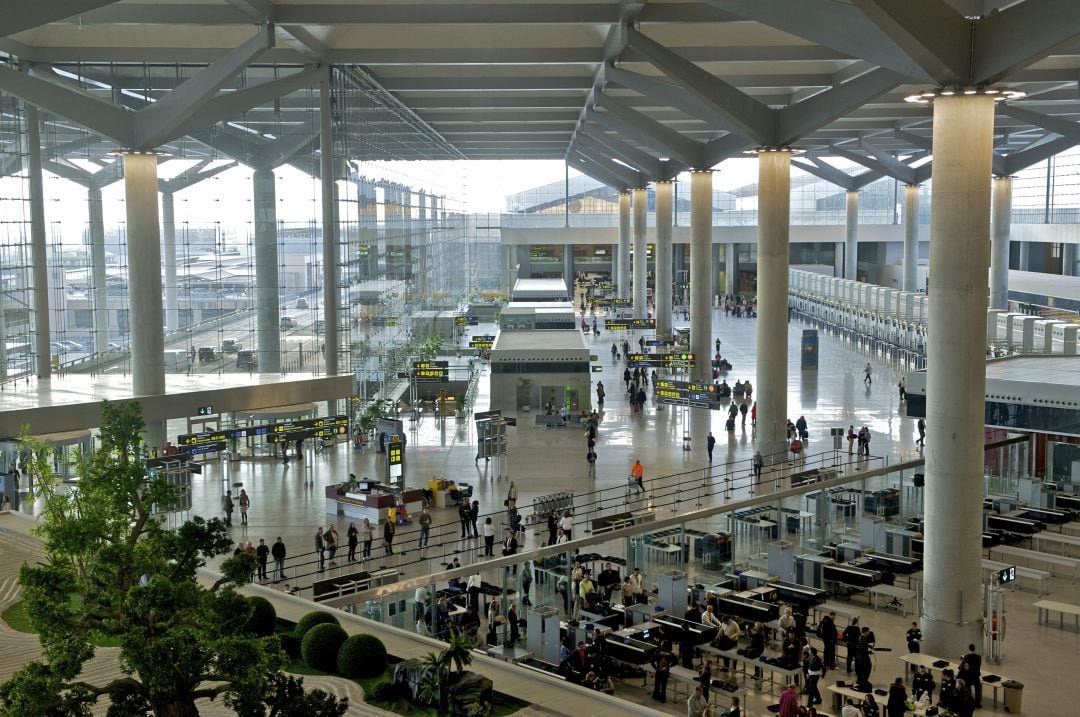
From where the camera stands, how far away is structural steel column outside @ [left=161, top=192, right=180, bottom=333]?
1246 inches

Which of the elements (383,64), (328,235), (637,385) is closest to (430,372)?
(328,235)

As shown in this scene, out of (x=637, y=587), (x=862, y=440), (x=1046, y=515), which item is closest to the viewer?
(x=637, y=587)

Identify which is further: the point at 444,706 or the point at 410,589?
the point at 410,589

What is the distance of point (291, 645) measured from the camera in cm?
1320

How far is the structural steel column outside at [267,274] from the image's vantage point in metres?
32.4

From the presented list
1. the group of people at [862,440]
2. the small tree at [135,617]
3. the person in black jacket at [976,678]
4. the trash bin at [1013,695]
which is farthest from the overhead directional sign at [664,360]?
the small tree at [135,617]

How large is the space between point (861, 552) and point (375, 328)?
67.2 feet

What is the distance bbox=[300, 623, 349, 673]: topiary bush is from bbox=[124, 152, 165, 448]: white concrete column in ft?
55.0

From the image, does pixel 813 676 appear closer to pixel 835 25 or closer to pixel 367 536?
pixel 367 536

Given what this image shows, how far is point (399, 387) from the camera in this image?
133 ft

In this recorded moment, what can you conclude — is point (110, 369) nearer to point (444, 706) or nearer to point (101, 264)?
point (101, 264)

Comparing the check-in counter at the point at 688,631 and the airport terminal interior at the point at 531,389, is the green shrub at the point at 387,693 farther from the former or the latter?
the check-in counter at the point at 688,631

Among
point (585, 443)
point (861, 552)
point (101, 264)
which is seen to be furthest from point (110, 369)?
point (861, 552)

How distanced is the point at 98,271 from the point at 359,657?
22.7 m
